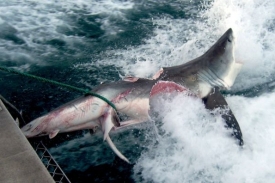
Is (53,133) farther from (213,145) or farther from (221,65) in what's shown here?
(221,65)

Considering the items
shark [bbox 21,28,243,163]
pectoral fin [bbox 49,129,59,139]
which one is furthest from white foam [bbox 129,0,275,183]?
pectoral fin [bbox 49,129,59,139]

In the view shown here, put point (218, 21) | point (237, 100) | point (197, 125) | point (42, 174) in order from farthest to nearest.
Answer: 1. point (218, 21)
2. point (237, 100)
3. point (197, 125)
4. point (42, 174)

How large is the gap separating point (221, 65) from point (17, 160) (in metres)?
3.01

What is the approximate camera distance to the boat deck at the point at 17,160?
8.32ft

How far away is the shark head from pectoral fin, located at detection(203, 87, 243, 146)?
0.19 meters

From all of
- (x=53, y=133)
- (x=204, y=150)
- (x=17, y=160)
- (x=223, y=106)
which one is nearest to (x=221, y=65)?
(x=223, y=106)

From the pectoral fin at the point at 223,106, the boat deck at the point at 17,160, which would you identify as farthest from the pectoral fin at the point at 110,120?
the pectoral fin at the point at 223,106

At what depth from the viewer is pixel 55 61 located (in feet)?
18.6

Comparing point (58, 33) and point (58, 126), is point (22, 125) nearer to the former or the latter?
point (58, 126)

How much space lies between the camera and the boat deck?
99.9 inches

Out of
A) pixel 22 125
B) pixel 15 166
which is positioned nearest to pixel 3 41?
pixel 22 125

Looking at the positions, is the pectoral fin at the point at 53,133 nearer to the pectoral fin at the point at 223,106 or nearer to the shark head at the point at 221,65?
the pectoral fin at the point at 223,106

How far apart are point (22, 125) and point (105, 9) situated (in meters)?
4.67

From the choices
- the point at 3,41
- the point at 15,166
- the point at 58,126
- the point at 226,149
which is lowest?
the point at 3,41
